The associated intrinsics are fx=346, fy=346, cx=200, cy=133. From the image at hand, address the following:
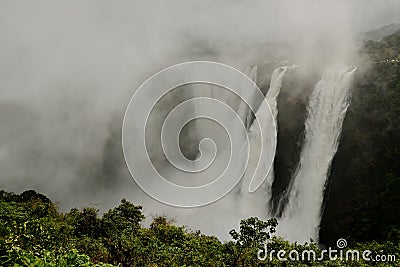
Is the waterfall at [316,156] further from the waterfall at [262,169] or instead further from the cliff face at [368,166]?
the waterfall at [262,169]

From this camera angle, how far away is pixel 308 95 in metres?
23.1

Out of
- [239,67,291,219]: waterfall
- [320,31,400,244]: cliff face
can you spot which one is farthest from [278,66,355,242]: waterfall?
[239,67,291,219]: waterfall

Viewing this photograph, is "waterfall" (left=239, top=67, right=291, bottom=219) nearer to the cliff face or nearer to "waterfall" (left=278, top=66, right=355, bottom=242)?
"waterfall" (left=278, top=66, right=355, bottom=242)

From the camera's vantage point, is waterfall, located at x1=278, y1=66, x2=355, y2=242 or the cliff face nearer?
the cliff face

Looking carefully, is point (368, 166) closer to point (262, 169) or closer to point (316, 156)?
point (316, 156)

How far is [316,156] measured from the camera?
20.8m

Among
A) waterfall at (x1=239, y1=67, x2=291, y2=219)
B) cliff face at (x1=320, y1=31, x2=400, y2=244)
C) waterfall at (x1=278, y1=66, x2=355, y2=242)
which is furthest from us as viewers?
waterfall at (x1=239, y1=67, x2=291, y2=219)

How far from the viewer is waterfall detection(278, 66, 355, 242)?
20.0 meters

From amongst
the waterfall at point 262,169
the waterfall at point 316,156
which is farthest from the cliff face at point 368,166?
the waterfall at point 262,169

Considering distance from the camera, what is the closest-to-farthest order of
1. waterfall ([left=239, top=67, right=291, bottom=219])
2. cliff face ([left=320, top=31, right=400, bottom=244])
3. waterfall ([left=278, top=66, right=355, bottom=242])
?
cliff face ([left=320, top=31, right=400, bottom=244]) → waterfall ([left=278, top=66, right=355, bottom=242]) → waterfall ([left=239, top=67, right=291, bottom=219])

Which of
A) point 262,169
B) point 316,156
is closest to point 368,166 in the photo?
point 316,156

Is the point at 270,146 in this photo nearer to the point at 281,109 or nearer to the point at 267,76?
the point at 281,109

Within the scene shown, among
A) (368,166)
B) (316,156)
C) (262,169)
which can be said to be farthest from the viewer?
(262,169)

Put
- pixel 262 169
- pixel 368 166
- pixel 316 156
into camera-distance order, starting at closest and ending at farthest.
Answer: pixel 368 166 < pixel 316 156 < pixel 262 169
